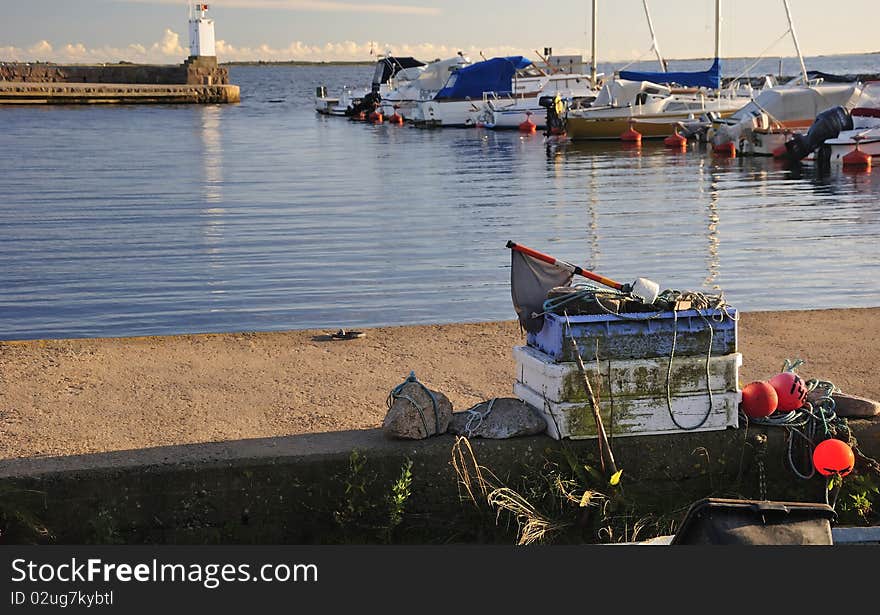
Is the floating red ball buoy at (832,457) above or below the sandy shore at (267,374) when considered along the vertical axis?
below

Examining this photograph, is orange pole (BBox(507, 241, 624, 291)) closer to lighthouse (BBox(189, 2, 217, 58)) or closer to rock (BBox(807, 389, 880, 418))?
rock (BBox(807, 389, 880, 418))

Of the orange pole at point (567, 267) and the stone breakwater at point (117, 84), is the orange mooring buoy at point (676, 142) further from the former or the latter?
the stone breakwater at point (117, 84)

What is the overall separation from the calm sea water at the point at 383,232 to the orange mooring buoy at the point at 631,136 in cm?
230

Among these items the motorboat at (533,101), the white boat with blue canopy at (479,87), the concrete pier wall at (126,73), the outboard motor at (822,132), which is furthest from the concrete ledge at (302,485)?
the concrete pier wall at (126,73)

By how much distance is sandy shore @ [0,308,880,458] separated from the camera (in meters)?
7.56

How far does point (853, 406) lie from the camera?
24.4ft

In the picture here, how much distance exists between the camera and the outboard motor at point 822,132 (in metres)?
35.5

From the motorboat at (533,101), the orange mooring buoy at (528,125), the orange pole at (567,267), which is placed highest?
the motorboat at (533,101)

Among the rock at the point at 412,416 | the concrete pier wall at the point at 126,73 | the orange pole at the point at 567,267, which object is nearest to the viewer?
the rock at the point at 412,416

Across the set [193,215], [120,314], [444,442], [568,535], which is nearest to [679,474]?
[568,535]

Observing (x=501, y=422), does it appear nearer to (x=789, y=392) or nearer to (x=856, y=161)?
(x=789, y=392)

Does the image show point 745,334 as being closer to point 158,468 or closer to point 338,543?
point 338,543

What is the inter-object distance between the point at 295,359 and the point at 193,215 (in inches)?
606

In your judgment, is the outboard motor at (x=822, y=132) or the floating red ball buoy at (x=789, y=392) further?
the outboard motor at (x=822, y=132)
